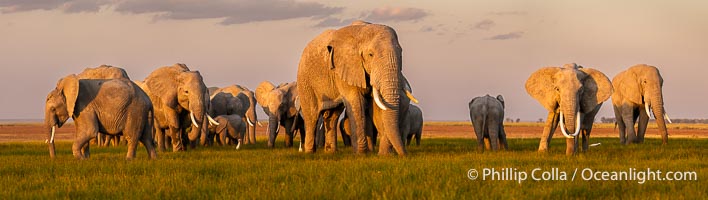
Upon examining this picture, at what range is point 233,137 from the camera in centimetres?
2778

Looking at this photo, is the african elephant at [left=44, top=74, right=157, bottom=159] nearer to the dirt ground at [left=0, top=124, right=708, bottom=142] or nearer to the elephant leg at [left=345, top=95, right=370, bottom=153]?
the elephant leg at [left=345, top=95, right=370, bottom=153]

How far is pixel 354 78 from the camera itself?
17516 mm

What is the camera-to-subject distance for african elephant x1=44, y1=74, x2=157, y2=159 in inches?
671

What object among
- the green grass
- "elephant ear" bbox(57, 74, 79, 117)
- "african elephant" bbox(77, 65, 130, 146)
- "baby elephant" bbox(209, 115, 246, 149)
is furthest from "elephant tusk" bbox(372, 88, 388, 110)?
"african elephant" bbox(77, 65, 130, 146)

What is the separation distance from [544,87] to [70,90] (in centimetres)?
929

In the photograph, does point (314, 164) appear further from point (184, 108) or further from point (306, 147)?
point (184, 108)

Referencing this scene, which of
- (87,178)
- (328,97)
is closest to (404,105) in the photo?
(328,97)

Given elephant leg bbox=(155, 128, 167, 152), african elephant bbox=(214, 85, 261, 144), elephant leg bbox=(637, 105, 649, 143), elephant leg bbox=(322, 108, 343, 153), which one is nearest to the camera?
elephant leg bbox=(322, 108, 343, 153)

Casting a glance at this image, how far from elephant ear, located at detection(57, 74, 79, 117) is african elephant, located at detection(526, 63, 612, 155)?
9.08 metres

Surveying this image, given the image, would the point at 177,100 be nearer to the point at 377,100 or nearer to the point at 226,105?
the point at 377,100

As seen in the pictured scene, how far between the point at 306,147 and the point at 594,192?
32.8ft

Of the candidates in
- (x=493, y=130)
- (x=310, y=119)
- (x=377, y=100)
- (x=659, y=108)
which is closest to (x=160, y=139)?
(x=310, y=119)

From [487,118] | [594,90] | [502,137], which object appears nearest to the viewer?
[594,90]

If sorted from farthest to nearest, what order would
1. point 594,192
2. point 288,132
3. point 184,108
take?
point 288,132, point 184,108, point 594,192
